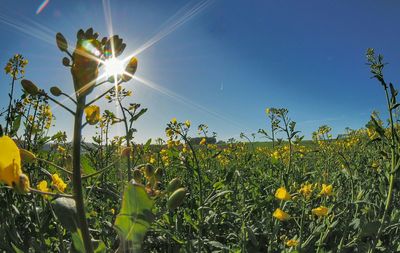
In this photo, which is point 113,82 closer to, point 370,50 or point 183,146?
point 370,50

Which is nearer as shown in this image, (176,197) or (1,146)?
(1,146)

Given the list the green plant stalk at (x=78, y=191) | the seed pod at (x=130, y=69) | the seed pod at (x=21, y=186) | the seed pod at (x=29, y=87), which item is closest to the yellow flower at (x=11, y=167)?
the seed pod at (x=21, y=186)

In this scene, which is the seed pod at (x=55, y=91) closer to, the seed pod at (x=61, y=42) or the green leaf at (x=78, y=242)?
the seed pod at (x=61, y=42)

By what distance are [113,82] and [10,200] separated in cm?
188

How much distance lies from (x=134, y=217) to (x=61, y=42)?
1.88ft

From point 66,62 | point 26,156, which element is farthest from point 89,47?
point 26,156

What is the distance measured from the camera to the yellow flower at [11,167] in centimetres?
81

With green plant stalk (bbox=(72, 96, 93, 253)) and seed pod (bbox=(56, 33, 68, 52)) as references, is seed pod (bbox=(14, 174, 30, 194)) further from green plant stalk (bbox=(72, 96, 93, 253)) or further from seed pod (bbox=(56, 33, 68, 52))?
seed pod (bbox=(56, 33, 68, 52))

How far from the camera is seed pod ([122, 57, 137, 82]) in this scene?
1.01 m

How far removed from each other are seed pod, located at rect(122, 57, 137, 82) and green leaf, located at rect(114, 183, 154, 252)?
1.22 ft

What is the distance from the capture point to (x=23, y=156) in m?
0.90

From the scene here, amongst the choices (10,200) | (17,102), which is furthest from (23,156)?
(17,102)

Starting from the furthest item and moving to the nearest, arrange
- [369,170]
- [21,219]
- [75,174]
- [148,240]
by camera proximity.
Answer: [369,170], [21,219], [148,240], [75,174]

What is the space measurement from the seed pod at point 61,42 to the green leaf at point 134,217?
0.49 metres
